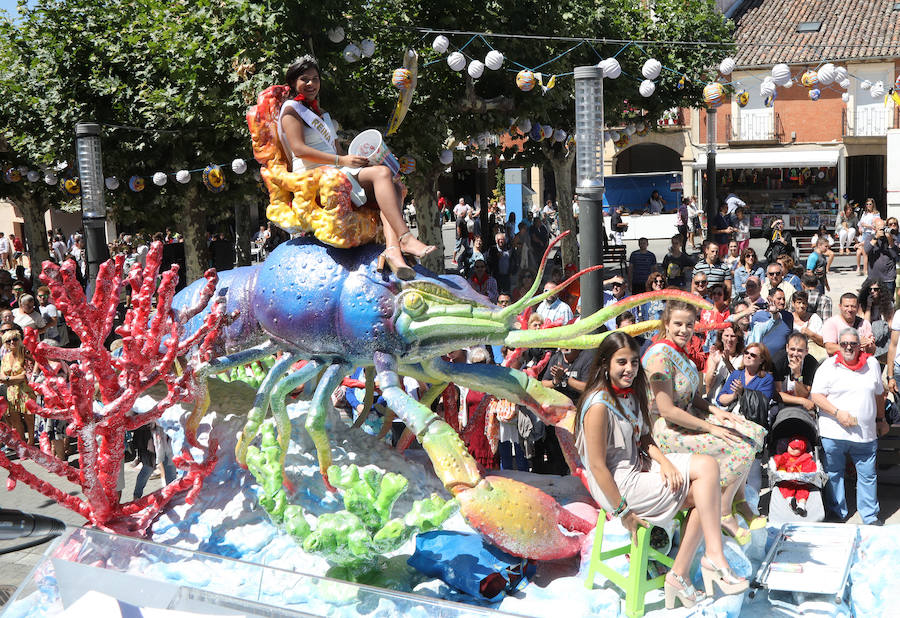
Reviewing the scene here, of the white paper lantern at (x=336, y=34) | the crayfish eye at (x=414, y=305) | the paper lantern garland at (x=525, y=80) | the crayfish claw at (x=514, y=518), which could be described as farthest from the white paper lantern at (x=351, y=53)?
the crayfish claw at (x=514, y=518)

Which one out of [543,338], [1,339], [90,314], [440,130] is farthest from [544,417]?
[440,130]

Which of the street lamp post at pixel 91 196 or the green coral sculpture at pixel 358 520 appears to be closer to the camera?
the green coral sculpture at pixel 358 520

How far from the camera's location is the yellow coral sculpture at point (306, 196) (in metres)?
5.42

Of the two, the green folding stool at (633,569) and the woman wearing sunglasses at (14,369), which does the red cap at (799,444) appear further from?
the woman wearing sunglasses at (14,369)

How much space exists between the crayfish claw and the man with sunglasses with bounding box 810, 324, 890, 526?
2484mm

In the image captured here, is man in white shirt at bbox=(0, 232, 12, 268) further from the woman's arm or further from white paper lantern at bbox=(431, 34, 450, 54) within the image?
the woman's arm

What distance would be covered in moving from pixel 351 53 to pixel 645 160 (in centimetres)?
2513

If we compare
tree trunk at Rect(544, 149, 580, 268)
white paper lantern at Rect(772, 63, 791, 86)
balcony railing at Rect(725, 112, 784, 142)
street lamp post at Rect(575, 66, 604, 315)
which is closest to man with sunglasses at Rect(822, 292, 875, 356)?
street lamp post at Rect(575, 66, 604, 315)

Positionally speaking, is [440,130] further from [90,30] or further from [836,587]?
[836,587]

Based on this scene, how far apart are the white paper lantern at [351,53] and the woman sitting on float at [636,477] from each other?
793 centimetres

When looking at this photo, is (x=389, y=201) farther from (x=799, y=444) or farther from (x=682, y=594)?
(x=799, y=444)

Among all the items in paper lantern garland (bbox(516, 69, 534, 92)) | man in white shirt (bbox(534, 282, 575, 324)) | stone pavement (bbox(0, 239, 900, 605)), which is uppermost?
paper lantern garland (bbox(516, 69, 534, 92))

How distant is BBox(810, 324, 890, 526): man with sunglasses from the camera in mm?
6508

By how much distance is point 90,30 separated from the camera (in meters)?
14.7
